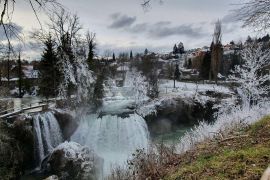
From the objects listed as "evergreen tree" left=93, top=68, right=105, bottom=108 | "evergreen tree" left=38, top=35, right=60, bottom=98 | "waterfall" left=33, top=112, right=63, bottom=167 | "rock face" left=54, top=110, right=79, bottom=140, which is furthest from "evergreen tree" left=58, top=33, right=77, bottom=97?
"waterfall" left=33, top=112, right=63, bottom=167

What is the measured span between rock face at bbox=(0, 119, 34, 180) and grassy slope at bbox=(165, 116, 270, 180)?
540 inches

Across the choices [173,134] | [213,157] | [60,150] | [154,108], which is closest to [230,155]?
[213,157]

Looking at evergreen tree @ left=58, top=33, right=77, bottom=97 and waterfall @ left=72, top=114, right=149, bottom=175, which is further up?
evergreen tree @ left=58, top=33, right=77, bottom=97

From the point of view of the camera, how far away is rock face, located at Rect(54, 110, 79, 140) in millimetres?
27375

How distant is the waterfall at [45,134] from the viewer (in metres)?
24.6

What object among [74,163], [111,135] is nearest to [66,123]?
[111,135]

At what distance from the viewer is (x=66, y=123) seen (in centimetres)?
2803

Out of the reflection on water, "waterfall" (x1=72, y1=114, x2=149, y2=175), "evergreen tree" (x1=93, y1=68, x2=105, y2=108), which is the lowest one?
the reflection on water

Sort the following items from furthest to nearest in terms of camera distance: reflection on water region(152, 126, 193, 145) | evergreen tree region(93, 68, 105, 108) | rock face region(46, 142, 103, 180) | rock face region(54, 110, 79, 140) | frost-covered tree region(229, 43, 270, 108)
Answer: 1. evergreen tree region(93, 68, 105, 108)
2. reflection on water region(152, 126, 193, 145)
3. frost-covered tree region(229, 43, 270, 108)
4. rock face region(54, 110, 79, 140)
5. rock face region(46, 142, 103, 180)

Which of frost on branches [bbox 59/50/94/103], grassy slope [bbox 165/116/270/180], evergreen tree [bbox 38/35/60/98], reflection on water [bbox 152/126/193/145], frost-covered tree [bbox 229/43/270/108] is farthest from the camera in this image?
evergreen tree [bbox 38/35/60/98]

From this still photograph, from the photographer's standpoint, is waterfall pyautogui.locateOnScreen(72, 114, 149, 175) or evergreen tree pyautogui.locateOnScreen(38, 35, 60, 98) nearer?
waterfall pyautogui.locateOnScreen(72, 114, 149, 175)

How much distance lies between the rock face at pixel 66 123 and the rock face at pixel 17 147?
3.00 metres

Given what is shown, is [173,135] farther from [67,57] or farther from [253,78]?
[67,57]

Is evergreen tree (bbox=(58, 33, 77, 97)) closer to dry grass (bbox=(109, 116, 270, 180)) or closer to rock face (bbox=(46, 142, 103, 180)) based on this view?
rock face (bbox=(46, 142, 103, 180))
